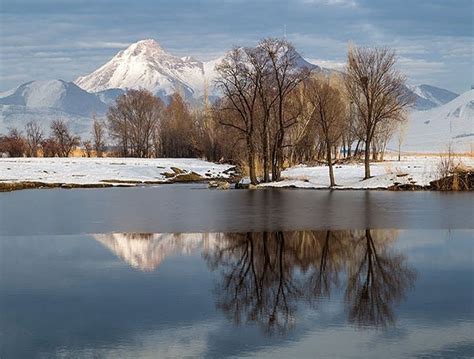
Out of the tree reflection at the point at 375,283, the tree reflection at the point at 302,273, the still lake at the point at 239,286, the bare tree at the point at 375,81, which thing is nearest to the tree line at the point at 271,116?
the bare tree at the point at 375,81

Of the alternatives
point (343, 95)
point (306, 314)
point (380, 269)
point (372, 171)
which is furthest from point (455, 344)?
point (343, 95)

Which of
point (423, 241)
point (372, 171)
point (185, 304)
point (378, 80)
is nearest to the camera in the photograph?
point (185, 304)

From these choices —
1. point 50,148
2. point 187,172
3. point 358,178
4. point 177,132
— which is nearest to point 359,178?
point 358,178

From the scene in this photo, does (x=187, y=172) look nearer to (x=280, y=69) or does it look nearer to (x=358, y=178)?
(x=280, y=69)

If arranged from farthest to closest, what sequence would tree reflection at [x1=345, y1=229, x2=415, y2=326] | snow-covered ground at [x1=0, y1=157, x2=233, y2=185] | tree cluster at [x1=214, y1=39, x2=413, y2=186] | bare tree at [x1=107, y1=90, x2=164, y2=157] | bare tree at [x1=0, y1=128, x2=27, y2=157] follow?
bare tree at [x1=107, y1=90, x2=164, y2=157], bare tree at [x1=0, y1=128, x2=27, y2=157], snow-covered ground at [x1=0, y1=157, x2=233, y2=185], tree cluster at [x1=214, y1=39, x2=413, y2=186], tree reflection at [x1=345, y1=229, x2=415, y2=326]

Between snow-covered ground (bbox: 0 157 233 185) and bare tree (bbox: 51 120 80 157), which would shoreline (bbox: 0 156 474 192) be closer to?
snow-covered ground (bbox: 0 157 233 185)

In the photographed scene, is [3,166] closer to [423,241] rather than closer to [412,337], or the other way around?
[423,241]

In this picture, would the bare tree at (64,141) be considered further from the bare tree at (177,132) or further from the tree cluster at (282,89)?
the tree cluster at (282,89)

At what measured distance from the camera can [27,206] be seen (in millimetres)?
34906

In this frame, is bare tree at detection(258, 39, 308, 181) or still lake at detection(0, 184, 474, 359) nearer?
still lake at detection(0, 184, 474, 359)

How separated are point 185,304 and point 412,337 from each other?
13.9 ft

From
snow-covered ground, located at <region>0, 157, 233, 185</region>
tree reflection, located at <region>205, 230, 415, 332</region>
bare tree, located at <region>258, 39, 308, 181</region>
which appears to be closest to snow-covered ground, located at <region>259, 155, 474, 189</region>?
bare tree, located at <region>258, 39, 308, 181</region>

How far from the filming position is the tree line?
177 feet

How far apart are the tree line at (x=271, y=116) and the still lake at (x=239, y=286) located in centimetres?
2598
